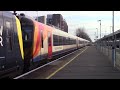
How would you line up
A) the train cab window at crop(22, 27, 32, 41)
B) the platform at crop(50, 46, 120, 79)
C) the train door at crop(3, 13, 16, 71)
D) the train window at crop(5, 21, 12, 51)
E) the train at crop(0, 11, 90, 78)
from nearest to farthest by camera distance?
1. the train at crop(0, 11, 90, 78)
2. the train door at crop(3, 13, 16, 71)
3. the train window at crop(5, 21, 12, 51)
4. the platform at crop(50, 46, 120, 79)
5. the train cab window at crop(22, 27, 32, 41)

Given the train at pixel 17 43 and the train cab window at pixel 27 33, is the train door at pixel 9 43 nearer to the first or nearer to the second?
the train at pixel 17 43

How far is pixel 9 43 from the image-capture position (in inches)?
560

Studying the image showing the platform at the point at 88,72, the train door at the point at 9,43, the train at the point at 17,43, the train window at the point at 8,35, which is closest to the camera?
the train at the point at 17,43

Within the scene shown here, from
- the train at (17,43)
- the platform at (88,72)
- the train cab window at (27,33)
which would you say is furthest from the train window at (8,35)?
the train cab window at (27,33)

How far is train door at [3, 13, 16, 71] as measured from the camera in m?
13.7

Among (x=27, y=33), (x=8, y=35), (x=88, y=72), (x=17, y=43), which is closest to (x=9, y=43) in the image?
(x=8, y=35)

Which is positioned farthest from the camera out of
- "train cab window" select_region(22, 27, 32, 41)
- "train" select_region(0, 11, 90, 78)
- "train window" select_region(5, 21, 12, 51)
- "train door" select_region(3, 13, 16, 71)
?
"train cab window" select_region(22, 27, 32, 41)

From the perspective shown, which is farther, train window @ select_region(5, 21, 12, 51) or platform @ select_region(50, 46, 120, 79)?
platform @ select_region(50, 46, 120, 79)

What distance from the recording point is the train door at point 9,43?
45.0 feet

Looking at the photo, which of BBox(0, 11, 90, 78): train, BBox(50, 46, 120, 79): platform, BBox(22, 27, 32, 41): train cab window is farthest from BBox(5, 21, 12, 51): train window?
BBox(22, 27, 32, 41): train cab window

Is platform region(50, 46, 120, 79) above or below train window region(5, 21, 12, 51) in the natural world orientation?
below

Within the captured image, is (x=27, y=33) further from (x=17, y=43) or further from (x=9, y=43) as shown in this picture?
(x=9, y=43)

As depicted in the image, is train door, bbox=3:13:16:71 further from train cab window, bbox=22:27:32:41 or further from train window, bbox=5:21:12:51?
train cab window, bbox=22:27:32:41
